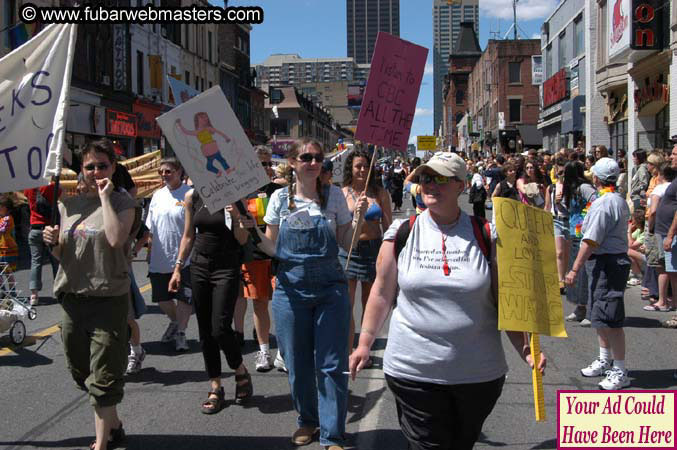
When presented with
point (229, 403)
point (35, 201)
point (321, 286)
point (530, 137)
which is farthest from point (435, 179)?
point (530, 137)

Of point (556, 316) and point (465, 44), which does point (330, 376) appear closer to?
point (556, 316)

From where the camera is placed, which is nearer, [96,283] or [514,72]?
[96,283]

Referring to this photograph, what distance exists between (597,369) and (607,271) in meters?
0.84

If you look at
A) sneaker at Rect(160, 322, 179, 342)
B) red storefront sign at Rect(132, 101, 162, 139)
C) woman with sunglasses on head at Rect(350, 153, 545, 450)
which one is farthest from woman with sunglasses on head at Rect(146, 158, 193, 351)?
red storefront sign at Rect(132, 101, 162, 139)

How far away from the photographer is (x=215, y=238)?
18.0ft

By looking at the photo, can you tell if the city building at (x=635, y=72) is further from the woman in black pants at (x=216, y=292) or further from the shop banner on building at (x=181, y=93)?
the woman in black pants at (x=216, y=292)

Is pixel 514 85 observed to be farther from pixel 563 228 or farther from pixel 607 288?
pixel 607 288

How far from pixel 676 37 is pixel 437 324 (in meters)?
17.3

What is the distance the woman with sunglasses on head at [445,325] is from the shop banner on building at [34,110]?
244 cm

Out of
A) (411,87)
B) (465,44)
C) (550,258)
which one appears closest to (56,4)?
(411,87)

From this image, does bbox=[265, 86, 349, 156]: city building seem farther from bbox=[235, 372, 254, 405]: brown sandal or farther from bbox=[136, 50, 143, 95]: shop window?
bbox=[235, 372, 254, 405]: brown sandal

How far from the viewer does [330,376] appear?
448 cm

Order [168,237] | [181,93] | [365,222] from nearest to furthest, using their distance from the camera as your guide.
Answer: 1. [181,93]
2. [365,222]
3. [168,237]

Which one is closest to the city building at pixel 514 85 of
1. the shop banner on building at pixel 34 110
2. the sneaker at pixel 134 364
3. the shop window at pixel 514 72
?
the shop window at pixel 514 72
